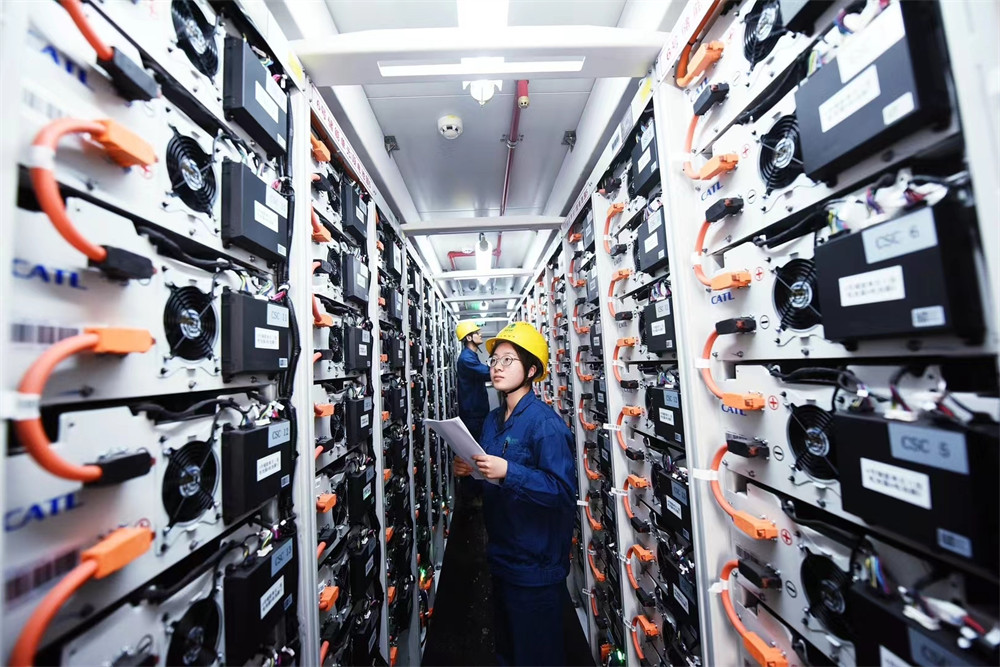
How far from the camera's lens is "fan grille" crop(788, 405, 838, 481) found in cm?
92

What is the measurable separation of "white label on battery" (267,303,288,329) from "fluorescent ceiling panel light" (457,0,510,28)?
45.5 inches

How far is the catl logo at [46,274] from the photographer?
57cm

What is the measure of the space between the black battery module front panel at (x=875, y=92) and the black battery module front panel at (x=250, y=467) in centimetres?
148

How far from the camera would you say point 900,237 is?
72 cm

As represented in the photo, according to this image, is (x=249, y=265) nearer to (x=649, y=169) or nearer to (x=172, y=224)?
(x=172, y=224)

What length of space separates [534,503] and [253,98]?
1749 mm

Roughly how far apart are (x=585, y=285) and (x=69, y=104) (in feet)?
8.00

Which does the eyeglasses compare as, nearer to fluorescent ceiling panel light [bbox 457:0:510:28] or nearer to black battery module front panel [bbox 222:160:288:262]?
black battery module front panel [bbox 222:160:288:262]

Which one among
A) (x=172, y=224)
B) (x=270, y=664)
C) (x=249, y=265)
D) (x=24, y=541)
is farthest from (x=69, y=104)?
(x=270, y=664)

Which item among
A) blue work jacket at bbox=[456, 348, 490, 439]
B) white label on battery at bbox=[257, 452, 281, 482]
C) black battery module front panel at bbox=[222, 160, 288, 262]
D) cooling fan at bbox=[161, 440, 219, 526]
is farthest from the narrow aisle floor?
black battery module front panel at bbox=[222, 160, 288, 262]

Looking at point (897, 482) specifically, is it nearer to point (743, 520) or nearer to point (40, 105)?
point (743, 520)

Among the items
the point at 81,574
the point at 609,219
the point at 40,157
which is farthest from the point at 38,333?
the point at 609,219

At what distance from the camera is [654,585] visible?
74.3 inches

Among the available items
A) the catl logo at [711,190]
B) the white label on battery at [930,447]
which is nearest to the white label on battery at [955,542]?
the white label on battery at [930,447]
